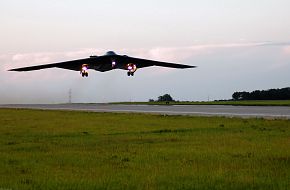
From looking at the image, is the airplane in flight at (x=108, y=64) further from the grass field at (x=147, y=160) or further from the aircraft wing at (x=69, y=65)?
the grass field at (x=147, y=160)

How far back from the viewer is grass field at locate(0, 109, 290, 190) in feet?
31.7

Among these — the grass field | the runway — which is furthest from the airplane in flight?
the grass field

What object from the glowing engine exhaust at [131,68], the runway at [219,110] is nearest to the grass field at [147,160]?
the runway at [219,110]

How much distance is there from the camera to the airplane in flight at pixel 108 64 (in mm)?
54000

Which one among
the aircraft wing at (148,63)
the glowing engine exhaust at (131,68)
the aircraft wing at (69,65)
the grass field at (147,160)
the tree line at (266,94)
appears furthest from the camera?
the tree line at (266,94)

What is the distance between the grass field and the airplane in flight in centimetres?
3358

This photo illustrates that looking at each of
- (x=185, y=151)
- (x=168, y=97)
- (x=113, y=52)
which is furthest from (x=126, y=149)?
(x=168, y=97)

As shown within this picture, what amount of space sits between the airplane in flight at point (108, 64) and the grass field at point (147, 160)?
33584 millimetres

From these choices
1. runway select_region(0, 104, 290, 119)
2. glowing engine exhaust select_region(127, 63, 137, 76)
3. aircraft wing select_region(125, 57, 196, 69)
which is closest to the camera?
runway select_region(0, 104, 290, 119)

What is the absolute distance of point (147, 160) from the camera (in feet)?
41.8

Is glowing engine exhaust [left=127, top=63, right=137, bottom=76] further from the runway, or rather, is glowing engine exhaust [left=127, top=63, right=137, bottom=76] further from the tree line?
the tree line

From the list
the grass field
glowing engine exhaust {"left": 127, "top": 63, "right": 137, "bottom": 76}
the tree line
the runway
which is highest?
glowing engine exhaust {"left": 127, "top": 63, "right": 137, "bottom": 76}

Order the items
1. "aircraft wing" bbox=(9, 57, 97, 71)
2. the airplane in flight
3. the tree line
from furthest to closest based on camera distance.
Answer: the tree line < "aircraft wing" bbox=(9, 57, 97, 71) < the airplane in flight

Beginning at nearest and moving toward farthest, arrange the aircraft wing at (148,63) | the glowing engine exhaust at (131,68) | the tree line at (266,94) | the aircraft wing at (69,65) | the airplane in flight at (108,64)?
1. the airplane in flight at (108,64)
2. the glowing engine exhaust at (131,68)
3. the aircraft wing at (69,65)
4. the aircraft wing at (148,63)
5. the tree line at (266,94)
